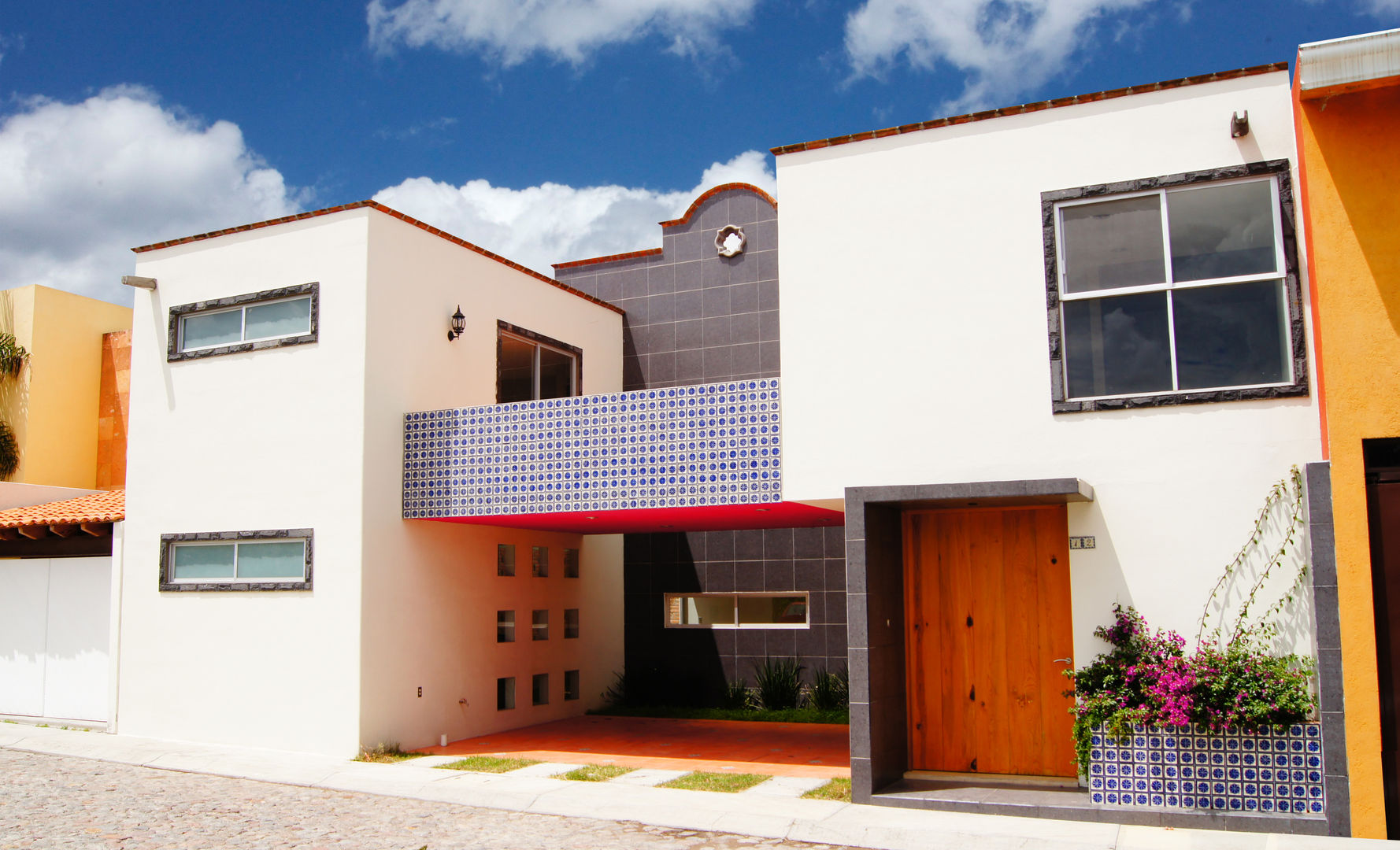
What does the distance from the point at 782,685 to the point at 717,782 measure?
5.11m

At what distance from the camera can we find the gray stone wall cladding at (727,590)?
14.5 m

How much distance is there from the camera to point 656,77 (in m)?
17.2

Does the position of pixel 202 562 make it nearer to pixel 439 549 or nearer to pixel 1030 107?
pixel 439 549

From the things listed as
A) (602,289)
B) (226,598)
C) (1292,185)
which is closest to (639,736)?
(226,598)

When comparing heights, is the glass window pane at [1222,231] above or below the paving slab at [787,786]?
above

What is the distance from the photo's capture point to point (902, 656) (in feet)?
30.4

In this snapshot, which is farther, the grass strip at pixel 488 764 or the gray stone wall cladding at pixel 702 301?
the gray stone wall cladding at pixel 702 301

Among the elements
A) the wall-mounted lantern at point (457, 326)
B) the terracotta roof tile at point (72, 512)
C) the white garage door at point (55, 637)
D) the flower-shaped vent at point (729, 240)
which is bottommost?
the white garage door at point (55, 637)

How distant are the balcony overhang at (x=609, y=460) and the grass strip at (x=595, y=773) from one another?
99.8 inches

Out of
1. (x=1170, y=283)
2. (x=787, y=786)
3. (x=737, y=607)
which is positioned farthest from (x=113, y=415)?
(x=1170, y=283)

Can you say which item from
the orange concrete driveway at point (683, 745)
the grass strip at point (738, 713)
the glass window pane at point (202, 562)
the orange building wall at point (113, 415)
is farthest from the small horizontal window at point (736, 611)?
the orange building wall at point (113, 415)

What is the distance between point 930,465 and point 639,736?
19.0 feet

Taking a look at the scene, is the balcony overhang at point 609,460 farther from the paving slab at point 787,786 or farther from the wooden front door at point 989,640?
the paving slab at point 787,786

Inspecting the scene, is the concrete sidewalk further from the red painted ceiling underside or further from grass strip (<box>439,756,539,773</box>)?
the red painted ceiling underside
